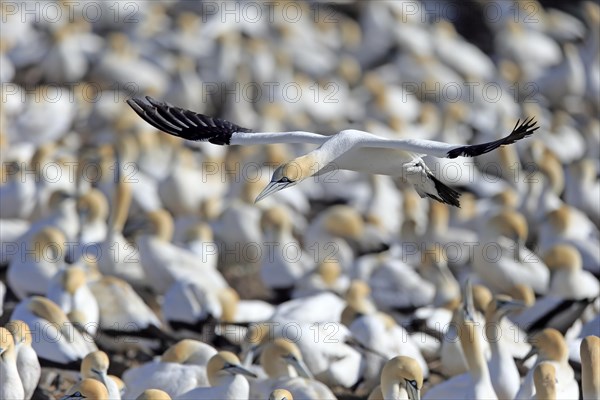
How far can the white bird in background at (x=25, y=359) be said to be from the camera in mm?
7301

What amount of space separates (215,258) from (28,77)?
281 inches

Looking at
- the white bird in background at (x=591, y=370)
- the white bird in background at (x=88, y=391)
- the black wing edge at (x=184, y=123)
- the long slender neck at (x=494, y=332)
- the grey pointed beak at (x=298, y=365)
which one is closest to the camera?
the white bird in background at (x=88, y=391)

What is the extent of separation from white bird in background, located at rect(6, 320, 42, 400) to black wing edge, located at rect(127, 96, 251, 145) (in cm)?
136

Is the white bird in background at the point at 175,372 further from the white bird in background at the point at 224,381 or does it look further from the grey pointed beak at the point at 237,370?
the grey pointed beak at the point at 237,370

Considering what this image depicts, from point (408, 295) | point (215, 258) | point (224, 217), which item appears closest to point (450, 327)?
point (408, 295)

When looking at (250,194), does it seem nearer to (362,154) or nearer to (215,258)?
(215,258)

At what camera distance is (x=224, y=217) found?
11984 mm

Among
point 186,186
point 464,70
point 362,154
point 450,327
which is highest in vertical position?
point 362,154

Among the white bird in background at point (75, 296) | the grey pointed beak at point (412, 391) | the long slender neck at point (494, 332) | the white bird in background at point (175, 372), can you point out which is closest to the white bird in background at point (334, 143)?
the grey pointed beak at point (412, 391)

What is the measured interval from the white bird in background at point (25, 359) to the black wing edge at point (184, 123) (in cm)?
136

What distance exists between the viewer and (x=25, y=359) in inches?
288

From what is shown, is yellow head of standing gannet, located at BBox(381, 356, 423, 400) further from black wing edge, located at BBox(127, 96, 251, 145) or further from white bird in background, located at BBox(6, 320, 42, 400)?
white bird in background, located at BBox(6, 320, 42, 400)

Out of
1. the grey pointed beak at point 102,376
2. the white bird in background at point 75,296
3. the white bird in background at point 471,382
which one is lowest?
the white bird in background at point 75,296

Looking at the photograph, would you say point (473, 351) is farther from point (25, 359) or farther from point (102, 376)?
point (25, 359)
